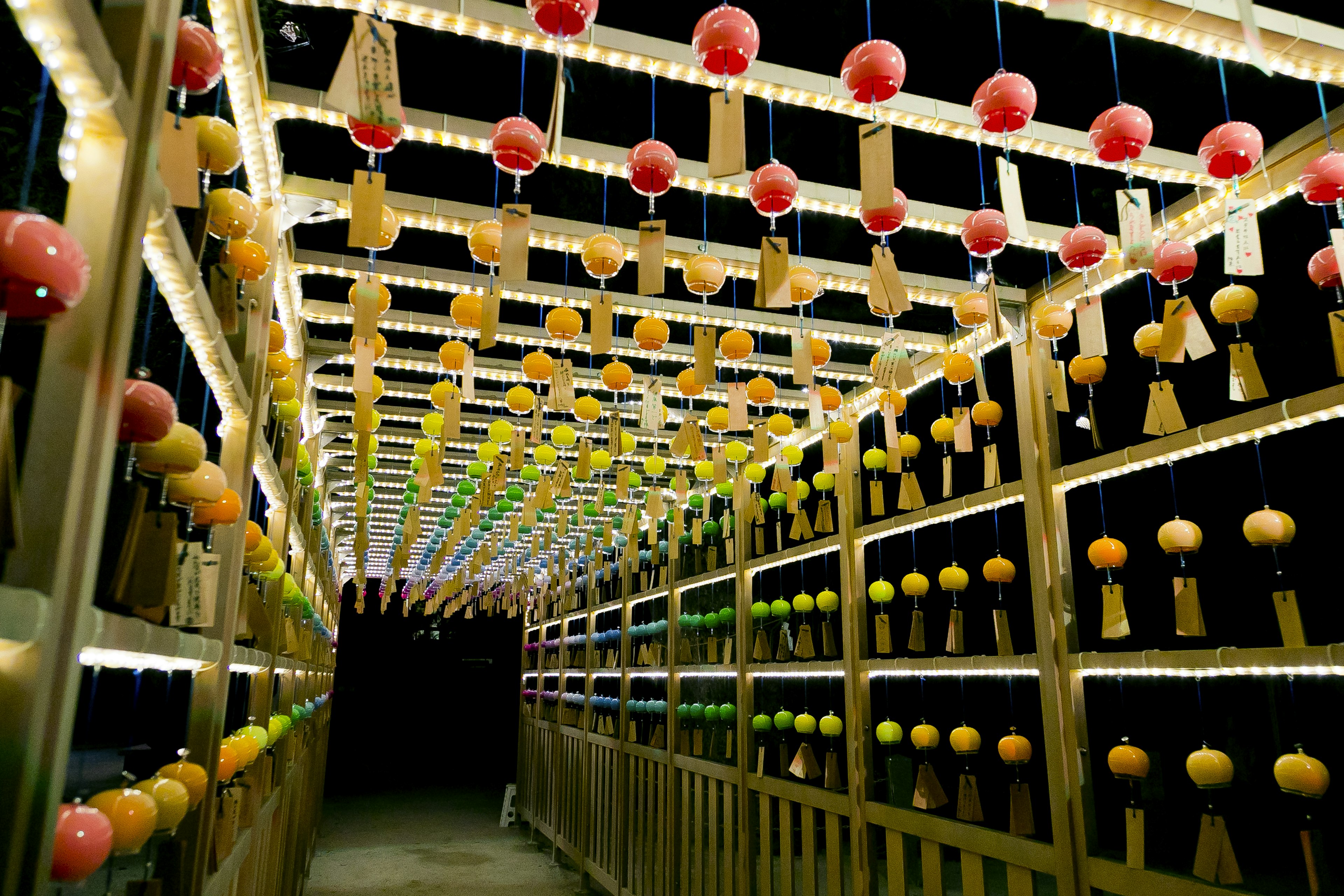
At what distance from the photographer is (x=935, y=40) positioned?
2.45 meters

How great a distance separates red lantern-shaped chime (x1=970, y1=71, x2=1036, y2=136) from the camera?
182 centimetres

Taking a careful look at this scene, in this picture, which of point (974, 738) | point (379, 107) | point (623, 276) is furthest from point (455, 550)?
point (379, 107)

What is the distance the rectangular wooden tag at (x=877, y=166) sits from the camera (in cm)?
161

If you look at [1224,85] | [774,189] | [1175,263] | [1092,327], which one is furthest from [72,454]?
[1224,85]

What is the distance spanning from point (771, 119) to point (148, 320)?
1.92 metres

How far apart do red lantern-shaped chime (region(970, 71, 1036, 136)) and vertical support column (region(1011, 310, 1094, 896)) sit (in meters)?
1.22

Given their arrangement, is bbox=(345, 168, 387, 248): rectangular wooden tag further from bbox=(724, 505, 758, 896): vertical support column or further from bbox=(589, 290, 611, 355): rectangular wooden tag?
bbox=(724, 505, 758, 896): vertical support column

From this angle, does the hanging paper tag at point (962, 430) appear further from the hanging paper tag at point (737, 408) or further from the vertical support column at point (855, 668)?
the vertical support column at point (855, 668)

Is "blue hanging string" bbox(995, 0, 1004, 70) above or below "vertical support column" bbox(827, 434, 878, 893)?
above

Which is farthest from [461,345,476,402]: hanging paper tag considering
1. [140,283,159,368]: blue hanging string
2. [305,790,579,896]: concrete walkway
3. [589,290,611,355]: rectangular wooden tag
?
[305,790,579,896]: concrete walkway

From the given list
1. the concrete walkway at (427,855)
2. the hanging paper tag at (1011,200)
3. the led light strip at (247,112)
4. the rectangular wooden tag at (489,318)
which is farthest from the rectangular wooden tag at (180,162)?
the concrete walkway at (427,855)

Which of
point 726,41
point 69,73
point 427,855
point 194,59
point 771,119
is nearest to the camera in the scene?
point 69,73

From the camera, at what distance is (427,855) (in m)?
8.84

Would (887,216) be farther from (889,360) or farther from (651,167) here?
(889,360)
